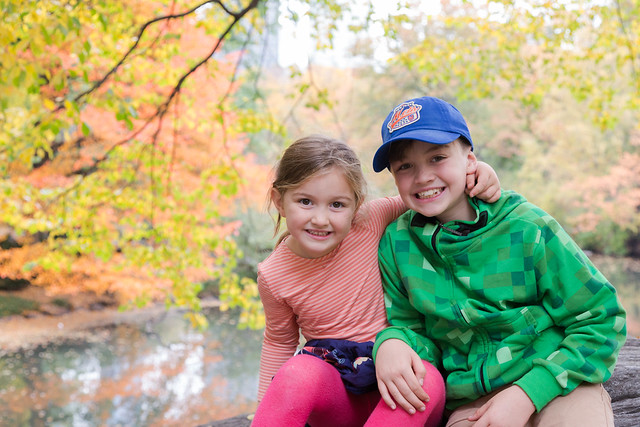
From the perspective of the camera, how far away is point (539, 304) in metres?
1.36

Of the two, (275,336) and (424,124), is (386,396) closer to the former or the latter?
(275,336)

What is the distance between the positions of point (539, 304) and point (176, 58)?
21.2 ft

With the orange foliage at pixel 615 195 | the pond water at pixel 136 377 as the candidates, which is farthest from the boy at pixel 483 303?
the orange foliage at pixel 615 195

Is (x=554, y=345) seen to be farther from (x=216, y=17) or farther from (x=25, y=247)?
(x=25, y=247)

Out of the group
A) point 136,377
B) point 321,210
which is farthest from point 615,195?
point 321,210

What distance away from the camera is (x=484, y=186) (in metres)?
1.41

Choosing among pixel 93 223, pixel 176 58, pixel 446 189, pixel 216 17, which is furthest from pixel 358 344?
pixel 176 58

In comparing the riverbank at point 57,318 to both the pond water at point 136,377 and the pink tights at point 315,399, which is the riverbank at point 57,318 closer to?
the pond water at point 136,377

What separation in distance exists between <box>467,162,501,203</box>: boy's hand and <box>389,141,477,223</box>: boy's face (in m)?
0.02

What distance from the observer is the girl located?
127 centimetres

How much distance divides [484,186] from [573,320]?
39 cm

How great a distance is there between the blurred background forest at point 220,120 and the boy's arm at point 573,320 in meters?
0.59

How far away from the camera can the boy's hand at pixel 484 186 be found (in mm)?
1407

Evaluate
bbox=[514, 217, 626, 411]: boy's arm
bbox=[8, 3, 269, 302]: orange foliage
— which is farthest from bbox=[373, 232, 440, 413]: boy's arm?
bbox=[8, 3, 269, 302]: orange foliage
